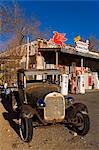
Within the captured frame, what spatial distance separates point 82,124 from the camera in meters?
9.20

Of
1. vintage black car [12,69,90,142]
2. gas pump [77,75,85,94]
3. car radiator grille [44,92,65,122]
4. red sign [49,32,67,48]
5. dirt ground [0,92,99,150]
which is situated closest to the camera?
dirt ground [0,92,99,150]

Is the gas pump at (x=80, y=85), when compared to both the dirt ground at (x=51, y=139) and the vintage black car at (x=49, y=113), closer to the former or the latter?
the dirt ground at (x=51, y=139)

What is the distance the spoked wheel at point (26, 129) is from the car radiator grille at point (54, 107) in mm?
620

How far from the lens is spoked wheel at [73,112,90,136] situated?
9.00m

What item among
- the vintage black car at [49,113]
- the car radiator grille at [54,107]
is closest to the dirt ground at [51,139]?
the vintage black car at [49,113]

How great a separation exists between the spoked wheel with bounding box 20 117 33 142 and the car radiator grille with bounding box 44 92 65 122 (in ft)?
2.03

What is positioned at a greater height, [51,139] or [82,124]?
[82,124]

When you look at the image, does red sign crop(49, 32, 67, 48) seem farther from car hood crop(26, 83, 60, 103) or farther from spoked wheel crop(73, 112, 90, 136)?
spoked wheel crop(73, 112, 90, 136)

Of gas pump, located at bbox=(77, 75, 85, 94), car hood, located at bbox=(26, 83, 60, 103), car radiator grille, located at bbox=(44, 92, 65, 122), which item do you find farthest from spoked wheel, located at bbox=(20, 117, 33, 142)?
gas pump, located at bbox=(77, 75, 85, 94)

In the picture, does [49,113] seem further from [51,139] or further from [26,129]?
[26,129]

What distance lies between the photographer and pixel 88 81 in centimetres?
2928

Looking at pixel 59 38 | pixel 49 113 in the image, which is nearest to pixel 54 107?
pixel 49 113

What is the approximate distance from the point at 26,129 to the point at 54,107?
1.09 m

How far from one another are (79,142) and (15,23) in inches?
1501
